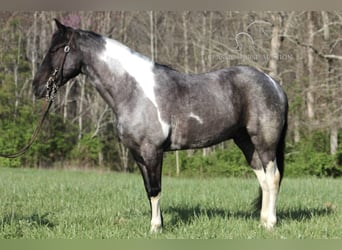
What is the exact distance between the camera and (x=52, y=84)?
4.77 metres

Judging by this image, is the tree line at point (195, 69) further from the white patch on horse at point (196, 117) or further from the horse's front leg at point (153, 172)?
the horse's front leg at point (153, 172)

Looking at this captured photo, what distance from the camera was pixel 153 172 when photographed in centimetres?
463

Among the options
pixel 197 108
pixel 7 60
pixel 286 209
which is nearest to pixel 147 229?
pixel 197 108

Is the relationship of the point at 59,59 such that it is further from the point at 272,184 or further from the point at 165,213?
the point at 272,184

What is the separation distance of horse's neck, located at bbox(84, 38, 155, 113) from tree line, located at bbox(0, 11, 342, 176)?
31.6 feet

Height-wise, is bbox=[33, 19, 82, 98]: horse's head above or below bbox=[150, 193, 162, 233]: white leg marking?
above

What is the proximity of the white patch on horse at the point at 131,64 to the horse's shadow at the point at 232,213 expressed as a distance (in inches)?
57.5

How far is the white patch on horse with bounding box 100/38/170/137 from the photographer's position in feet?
15.5

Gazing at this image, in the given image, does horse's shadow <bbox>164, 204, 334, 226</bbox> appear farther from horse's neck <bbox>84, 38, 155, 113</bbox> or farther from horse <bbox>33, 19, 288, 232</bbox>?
horse's neck <bbox>84, 38, 155, 113</bbox>

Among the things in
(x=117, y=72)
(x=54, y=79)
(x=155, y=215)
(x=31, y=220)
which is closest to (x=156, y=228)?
(x=155, y=215)

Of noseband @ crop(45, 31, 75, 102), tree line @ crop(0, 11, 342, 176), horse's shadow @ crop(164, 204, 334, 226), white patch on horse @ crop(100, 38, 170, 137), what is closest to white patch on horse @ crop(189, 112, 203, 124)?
white patch on horse @ crop(100, 38, 170, 137)

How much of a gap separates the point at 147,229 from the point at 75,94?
56.8 feet

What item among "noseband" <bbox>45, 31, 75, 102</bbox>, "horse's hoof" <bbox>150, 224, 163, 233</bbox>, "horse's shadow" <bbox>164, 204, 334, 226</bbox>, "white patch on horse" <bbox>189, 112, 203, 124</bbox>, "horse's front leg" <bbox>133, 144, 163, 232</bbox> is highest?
"noseband" <bbox>45, 31, 75, 102</bbox>

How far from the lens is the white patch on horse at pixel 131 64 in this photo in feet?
15.5
